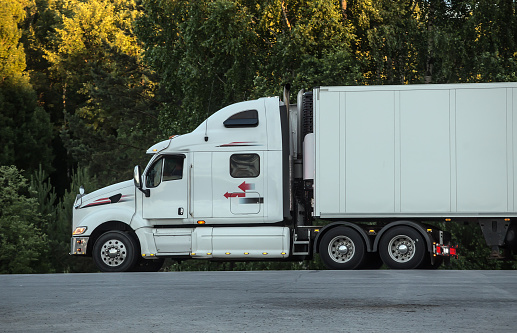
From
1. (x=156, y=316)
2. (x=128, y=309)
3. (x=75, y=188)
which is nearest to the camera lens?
(x=156, y=316)

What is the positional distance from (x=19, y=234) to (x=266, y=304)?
87.5 feet

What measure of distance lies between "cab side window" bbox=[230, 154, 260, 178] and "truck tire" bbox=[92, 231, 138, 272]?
2570mm

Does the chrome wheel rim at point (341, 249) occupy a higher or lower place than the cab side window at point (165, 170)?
lower

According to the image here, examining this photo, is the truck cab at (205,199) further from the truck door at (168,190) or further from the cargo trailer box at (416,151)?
the cargo trailer box at (416,151)

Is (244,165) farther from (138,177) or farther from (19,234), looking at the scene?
(19,234)

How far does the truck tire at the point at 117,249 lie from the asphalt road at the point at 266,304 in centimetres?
321

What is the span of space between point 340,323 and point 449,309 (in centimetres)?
171

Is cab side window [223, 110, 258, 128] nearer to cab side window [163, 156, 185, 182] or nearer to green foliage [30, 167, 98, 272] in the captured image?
cab side window [163, 156, 185, 182]

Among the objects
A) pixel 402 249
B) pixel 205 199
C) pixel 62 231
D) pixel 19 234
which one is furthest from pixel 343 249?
pixel 62 231

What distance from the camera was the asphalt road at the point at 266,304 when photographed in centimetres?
927

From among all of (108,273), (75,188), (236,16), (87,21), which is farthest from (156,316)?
(87,21)

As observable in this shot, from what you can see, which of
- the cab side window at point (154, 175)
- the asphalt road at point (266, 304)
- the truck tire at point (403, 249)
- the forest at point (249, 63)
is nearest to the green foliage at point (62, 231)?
the forest at point (249, 63)

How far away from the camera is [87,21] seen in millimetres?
56781

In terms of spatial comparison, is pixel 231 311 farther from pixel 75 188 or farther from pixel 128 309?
pixel 75 188
